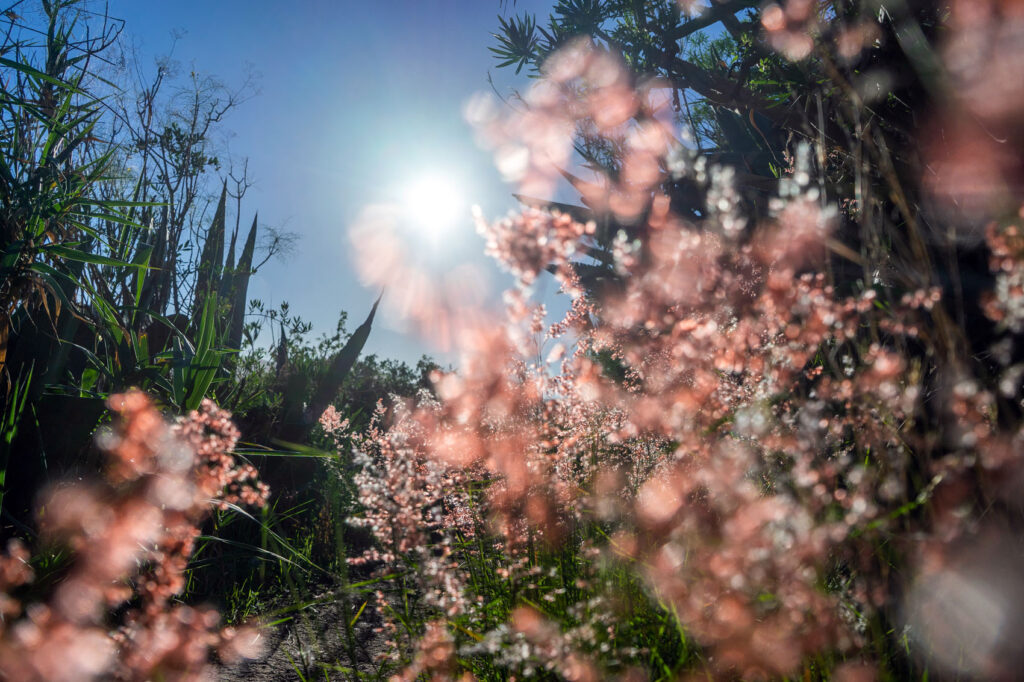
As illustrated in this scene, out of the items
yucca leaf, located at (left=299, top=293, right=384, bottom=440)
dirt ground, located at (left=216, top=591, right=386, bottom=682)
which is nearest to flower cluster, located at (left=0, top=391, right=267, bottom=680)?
dirt ground, located at (left=216, top=591, right=386, bottom=682)

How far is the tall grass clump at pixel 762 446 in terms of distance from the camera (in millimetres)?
993

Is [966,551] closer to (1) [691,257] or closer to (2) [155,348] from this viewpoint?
(1) [691,257]

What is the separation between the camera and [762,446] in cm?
140

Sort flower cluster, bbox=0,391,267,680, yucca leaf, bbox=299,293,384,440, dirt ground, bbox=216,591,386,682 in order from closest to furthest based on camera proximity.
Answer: flower cluster, bbox=0,391,267,680 → dirt ground, bbox=216,591,386,682 → yucca leaf, bbox=299,293,384,440

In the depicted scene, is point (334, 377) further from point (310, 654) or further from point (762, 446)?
point (762, 446)

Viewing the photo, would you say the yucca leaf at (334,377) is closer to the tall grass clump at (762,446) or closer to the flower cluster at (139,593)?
the tall grass clump at (762,446)

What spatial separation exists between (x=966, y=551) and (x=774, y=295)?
2.05 feet

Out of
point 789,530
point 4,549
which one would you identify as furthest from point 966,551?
point 4,549

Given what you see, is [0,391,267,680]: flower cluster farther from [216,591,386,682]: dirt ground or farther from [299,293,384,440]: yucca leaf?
[299,293,384,440]: yucca leaf

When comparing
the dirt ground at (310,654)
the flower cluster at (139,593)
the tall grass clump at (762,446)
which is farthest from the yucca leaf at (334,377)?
the flower cluster at (139,593)

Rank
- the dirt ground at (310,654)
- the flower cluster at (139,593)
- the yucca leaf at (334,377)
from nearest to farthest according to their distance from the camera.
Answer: the flower cluster at (139,593)
the dirt ground at (310,654)
the yucca leaf at (334,377)

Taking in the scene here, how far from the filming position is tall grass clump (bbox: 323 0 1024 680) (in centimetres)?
99

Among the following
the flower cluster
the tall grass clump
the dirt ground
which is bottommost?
the dirt ground

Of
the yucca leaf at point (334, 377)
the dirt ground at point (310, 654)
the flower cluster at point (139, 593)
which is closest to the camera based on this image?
the flower cluster at point (139, 593)
